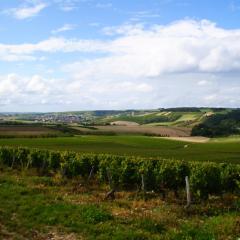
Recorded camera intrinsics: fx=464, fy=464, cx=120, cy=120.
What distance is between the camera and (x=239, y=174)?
28375 mm

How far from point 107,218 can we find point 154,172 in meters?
12.4

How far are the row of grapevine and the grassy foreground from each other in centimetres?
194

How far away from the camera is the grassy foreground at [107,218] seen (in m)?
16.5

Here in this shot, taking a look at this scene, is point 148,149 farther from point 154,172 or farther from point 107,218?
point 107,218

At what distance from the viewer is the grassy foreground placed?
1647 cm

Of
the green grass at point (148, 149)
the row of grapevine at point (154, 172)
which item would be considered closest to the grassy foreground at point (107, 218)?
the row of grapevine at point (154, 172)

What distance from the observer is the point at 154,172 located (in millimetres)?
30828

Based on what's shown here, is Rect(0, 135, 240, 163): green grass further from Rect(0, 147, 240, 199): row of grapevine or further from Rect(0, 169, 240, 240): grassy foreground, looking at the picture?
Rect(0, 169, 240, 240): grassy foreground

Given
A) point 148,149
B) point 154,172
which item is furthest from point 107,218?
point 148,149

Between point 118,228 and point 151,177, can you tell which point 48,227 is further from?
point 151,177

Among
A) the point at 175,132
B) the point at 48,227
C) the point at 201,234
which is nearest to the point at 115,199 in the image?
the point at 48,227

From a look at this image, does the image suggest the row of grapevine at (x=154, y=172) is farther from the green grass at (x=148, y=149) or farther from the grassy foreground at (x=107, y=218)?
the green grass at (x=148, y=149)

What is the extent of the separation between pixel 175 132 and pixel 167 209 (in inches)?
4814

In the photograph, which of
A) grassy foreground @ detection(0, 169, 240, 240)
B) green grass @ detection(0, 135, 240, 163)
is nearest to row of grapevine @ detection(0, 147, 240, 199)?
grassy foreground @ detection(0, 169, 240, 240)
